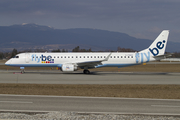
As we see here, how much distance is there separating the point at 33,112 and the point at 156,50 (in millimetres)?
30541

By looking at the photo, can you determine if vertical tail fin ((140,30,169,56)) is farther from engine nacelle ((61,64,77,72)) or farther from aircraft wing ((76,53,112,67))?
engine nacelle ((61,64,77,72))

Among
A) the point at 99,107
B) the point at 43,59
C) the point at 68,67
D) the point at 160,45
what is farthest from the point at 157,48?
the point at 99,107

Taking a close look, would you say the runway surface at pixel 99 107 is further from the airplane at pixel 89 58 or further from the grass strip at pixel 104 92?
the airplane at pixel 89 58

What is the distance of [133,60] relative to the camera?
36.1m

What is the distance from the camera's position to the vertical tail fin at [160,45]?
36.4 m

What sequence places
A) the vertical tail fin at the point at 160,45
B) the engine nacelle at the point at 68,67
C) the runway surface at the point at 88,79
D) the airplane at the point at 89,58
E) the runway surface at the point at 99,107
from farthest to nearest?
the vertical tail fin at the point at 160,45 < the airplane at the point at 89,58 < the engine nacelle at the point at 68,67 < the runway surface at the point at 88,79 < the runway surface at the point at 99,107

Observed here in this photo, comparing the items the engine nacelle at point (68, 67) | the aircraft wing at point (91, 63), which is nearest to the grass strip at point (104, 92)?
the engine nacelle at point (68, 67)

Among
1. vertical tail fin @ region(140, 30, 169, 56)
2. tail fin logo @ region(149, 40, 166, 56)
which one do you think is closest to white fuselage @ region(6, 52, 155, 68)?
tail fin logo @ region(149, 40, 166, 56)

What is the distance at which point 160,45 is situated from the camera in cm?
3650

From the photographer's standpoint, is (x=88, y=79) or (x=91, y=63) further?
(x=91, y=63)

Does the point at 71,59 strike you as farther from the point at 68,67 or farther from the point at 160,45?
the point at 160,45

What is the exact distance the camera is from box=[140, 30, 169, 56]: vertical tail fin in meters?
36.4

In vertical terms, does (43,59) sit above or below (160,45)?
below

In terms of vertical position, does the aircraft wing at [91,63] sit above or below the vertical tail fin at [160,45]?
below
